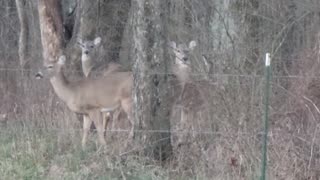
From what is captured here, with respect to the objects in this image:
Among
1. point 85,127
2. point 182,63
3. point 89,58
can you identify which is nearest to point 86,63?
point 89,58

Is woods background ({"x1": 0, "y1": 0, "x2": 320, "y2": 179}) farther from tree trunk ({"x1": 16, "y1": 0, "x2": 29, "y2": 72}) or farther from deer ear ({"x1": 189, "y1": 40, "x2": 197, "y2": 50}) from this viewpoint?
tree trunk ({"x1": 16, "y1": 0, "x2": 29, "y2": 72})

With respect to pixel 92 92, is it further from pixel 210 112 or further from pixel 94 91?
pixel 210 112

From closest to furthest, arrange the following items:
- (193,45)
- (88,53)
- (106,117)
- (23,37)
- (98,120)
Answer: (98,120) < (193,45) < (106,117) < (88,53) < (23,37)

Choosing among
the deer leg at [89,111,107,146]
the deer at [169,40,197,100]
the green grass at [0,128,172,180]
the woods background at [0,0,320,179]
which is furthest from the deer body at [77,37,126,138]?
the green grass at [0,128,172,180]

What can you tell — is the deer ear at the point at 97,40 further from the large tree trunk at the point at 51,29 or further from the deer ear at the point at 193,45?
the deer ear at the point at 193,45

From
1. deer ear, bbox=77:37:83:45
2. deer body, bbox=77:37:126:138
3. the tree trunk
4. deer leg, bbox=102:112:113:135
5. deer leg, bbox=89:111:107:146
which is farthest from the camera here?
the tree trunk

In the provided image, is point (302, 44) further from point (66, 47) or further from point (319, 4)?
point (66, 47)

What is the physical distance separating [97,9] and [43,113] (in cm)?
396

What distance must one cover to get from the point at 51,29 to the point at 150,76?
4.77m

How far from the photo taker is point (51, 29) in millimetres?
13875

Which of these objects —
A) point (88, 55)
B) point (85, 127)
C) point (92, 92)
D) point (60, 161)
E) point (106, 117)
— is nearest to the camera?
point (60, 161)

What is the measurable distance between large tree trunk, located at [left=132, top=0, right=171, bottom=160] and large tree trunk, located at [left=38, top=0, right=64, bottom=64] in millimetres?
4274

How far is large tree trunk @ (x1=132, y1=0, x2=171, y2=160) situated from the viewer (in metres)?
→ 9.48

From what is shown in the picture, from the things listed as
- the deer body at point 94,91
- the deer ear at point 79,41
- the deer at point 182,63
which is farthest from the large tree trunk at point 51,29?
the deer at point 182,63
